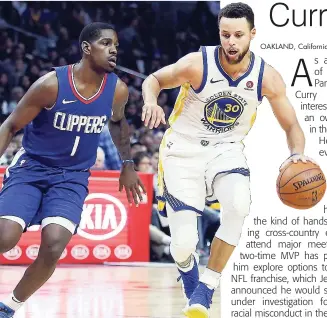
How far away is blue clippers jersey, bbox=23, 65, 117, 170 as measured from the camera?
17.9 feet

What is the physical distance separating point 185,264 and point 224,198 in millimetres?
624

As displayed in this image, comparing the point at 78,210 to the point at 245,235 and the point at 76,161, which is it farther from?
the point at 245,235

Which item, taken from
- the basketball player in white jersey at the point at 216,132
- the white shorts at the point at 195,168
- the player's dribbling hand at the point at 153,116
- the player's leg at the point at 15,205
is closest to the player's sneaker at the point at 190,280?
the basketball player in white jersey at the point at 216,132

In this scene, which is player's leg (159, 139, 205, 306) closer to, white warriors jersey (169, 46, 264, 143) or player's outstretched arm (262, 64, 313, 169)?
white warriors jersey (169, 46, 264, 143)

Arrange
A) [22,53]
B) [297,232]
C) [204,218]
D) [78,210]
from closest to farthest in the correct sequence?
[78,210]
[297,232]
[204,218]
[22,53]

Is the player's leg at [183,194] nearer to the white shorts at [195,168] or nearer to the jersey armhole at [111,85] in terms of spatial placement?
the white shorts at [195,168]

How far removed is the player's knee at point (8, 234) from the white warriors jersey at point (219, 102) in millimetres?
1343

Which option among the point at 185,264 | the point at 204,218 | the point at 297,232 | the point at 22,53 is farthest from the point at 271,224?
the point at 22,53

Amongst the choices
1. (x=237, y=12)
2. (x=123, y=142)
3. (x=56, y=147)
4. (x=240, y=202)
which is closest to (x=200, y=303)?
(x=240, y=202)

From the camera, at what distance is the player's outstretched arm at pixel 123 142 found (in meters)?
5.73

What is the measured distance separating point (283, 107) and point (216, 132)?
0.48 metres

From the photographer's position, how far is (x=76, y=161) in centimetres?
559

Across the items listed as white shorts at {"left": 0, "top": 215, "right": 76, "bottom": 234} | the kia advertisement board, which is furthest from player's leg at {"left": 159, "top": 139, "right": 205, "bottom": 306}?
the kia advertisement board

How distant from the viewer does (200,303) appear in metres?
5.34
